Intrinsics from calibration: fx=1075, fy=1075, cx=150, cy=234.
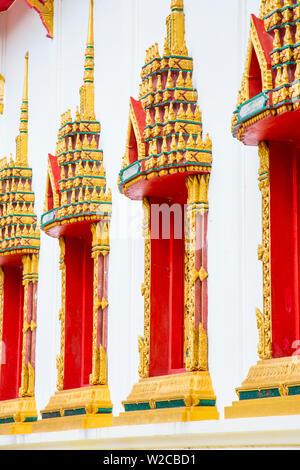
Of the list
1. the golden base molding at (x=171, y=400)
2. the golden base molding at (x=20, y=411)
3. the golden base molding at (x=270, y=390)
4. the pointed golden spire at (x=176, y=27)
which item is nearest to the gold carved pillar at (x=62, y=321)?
the golden base molding at (x=20, y=411)

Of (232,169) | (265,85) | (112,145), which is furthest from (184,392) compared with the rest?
(112,145)

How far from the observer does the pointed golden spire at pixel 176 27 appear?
9.46 m

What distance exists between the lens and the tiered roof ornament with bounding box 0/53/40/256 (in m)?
12.9

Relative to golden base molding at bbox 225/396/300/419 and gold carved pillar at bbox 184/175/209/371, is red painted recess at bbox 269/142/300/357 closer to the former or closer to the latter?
golden base molding at bbox 225/396/300/419

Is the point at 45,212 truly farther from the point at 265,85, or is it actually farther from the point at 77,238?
the point at 265,85

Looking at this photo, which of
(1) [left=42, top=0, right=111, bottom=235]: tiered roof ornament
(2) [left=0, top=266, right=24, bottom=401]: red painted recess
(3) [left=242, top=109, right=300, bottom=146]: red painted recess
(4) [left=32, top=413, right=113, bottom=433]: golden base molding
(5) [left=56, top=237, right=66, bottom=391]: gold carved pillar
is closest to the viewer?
(3) [left=242, top=109, right=300, bottom=146]: red painted recess

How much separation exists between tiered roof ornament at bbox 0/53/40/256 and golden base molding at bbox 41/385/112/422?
86.7 inches

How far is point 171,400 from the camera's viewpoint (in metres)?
8.83

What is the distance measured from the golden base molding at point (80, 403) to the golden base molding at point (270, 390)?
2.69 meters

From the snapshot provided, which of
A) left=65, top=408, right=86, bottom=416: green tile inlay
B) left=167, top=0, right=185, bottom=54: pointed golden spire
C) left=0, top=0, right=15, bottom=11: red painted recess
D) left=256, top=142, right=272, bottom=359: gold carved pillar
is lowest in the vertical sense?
left=65, top=408, right=86, bottom=416: green tile inlay

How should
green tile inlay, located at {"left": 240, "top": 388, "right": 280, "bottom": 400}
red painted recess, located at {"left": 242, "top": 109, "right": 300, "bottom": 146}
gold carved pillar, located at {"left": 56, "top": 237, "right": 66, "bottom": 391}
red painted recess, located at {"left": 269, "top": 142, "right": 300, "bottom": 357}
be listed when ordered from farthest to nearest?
gold carved pillar, located at {"left": 56, "top": 237, "right": 66, "bottom": 391} → red painted recess, located at {"left": 269, "top": 142, "right": 300, "bottom": 357} → red painted recess, located at {"left": 242, "top": 109, "right": 300, "bottom": 146} → green tile inlay, located at {"left": 240, "top": 388, "right": 280, "bottom": 400}

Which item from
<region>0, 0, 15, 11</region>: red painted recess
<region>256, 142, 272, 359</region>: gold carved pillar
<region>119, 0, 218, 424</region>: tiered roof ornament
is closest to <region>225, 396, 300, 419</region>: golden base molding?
<region>256, 142, 272, 359</region>: gold carved pillar

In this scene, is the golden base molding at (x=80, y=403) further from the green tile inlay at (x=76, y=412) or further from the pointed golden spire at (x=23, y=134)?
the pointed golden spire at (x=23, y=134)

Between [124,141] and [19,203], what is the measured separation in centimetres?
276
